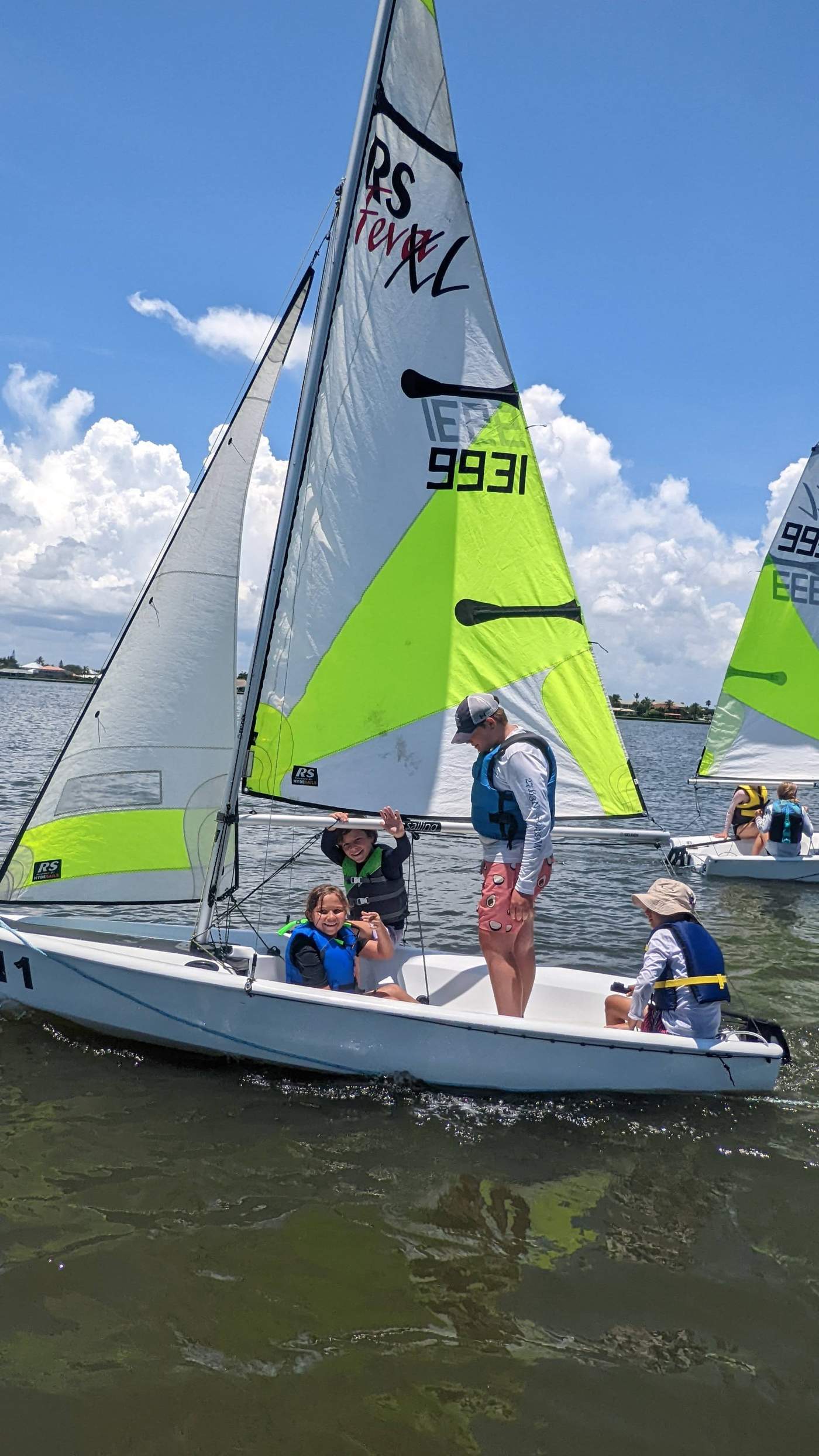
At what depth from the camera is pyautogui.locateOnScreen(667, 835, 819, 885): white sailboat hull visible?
1277 centimetres

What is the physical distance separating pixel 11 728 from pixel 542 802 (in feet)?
109

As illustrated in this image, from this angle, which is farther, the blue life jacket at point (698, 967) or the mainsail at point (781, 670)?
the mainsail at point (781, 670)

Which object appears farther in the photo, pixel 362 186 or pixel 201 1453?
pixel 362 186

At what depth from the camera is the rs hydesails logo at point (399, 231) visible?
18.7ft

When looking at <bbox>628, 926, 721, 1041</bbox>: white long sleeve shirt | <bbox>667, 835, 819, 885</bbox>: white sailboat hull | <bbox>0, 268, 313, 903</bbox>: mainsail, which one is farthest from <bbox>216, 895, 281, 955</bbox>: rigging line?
<bbox>667, 835, 819, 885</bbox>: white sailboat hull

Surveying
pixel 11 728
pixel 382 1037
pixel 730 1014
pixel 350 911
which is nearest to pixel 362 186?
pixel 350 911

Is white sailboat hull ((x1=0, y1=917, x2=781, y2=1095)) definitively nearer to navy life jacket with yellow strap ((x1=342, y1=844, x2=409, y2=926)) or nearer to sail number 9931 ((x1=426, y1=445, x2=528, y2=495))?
navy life jacket with yellow strap ((x1=342, y1=844, x2=409, y2=926))

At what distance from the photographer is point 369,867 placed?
20.2 feet

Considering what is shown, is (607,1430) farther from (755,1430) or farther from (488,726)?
(488,726)

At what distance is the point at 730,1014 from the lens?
5.48m

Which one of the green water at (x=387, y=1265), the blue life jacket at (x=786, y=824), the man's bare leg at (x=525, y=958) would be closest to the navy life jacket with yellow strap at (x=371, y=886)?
the man's bare leg at (x=525, y=958)

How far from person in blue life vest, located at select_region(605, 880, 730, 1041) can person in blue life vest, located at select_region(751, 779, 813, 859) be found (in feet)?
27.8

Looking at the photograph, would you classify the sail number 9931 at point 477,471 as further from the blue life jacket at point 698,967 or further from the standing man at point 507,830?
the blue life jacket at point 698,967

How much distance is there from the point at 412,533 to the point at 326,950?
2.76 meters
